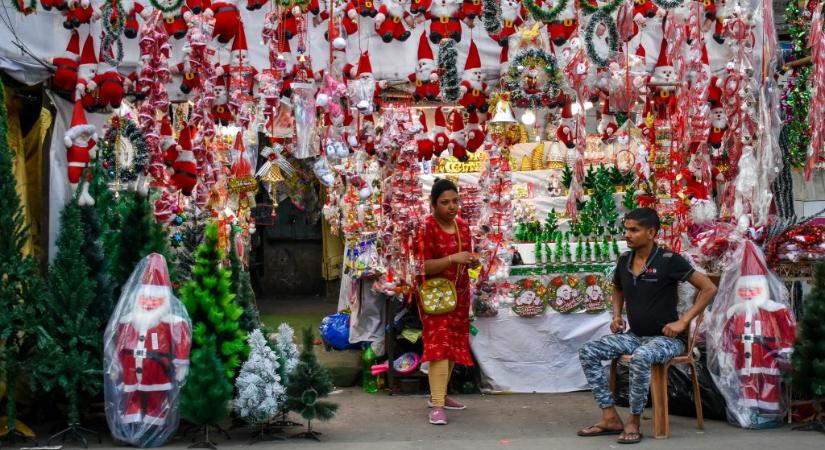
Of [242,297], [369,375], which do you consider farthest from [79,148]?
[369,375]

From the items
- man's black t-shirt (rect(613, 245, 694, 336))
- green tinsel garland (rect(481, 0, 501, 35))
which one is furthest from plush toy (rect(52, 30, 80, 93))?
man's black t-shirt (rect(613, 245, 694, 336))

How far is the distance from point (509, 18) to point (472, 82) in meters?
0.44

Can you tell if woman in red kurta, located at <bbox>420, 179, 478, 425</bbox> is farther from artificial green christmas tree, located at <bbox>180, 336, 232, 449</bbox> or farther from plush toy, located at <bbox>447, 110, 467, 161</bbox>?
artificial green christmas tree, located at <bbox>180, 336, 232, 449</bbox>

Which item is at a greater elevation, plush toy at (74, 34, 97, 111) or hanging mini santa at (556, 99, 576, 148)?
plush toy at (74, 34, 97, 111)

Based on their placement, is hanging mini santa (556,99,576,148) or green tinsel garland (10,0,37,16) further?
hanging mini santa (556,99,576,148)

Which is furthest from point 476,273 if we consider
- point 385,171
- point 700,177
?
point 700,177

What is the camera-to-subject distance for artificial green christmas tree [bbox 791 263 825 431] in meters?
5.36

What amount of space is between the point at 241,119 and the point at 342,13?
3.48ft

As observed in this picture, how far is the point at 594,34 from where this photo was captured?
5863 millimetres

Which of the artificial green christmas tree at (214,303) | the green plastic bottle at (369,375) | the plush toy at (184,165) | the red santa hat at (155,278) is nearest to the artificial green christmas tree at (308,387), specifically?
the artificial green christmas tree at (214,303)

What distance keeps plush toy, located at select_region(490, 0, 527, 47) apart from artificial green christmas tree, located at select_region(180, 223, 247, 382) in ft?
6.82

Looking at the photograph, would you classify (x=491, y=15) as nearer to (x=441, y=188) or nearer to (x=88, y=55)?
(x=441, y=188)

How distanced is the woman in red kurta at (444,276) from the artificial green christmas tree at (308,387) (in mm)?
813

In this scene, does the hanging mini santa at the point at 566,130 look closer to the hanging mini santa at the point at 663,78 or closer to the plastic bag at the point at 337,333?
the hanging mini santa at the point at 663,78
